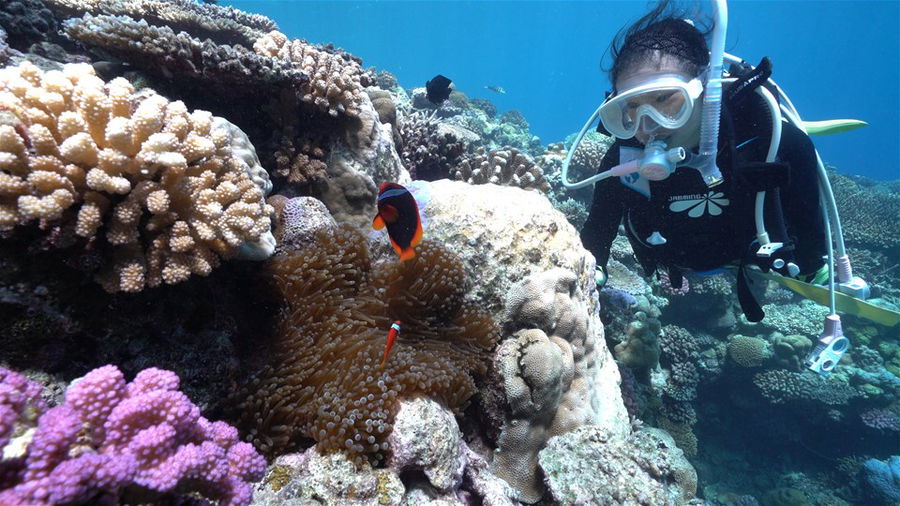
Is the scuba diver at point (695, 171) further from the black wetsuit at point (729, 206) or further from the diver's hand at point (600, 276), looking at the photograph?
the diver's hand at point (600, 276)

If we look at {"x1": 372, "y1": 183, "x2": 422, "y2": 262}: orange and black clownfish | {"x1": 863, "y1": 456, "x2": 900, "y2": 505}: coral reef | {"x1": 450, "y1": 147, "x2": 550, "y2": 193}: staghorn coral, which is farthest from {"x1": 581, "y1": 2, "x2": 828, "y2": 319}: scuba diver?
{"x1": 863, "y1": 456, "x2": 900, "y2": 505}: coral reef

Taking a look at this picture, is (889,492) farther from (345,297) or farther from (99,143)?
(99,143)

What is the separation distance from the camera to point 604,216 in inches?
199

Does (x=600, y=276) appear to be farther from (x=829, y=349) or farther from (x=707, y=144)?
(x=829, y=349)

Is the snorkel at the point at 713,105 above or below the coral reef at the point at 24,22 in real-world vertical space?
above

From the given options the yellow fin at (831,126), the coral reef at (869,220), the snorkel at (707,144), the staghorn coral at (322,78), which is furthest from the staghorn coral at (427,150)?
the coral reef at (869,220)

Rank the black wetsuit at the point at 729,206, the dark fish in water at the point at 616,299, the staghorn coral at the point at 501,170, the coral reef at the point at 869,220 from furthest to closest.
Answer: the coral reef at the point at 869,220 → the dark fish in water at the point at 616,299 → the staghorn coral at the point at 501,170 → the black wetsuit at the point at 729,206

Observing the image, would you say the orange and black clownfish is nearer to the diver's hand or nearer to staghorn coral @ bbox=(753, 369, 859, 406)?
the diver's hand

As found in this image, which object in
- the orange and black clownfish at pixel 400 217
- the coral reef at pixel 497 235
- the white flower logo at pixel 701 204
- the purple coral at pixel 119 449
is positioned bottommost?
the purple coral at pixel 119 449

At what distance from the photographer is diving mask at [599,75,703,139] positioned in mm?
3473

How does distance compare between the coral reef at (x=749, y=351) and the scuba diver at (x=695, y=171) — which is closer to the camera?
the scuba diver at (x=695, y=171)

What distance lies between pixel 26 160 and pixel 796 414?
41.4 feet

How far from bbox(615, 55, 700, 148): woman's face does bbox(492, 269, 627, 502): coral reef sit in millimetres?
1651

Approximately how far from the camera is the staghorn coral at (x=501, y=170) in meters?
5.80
